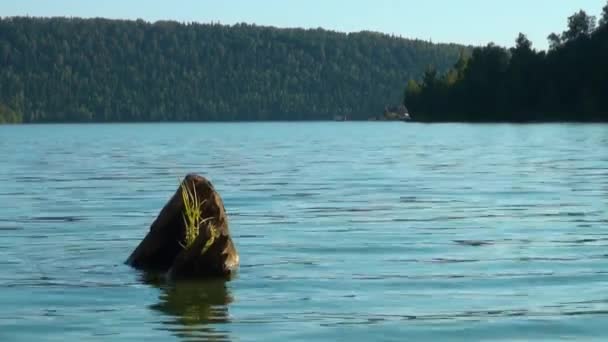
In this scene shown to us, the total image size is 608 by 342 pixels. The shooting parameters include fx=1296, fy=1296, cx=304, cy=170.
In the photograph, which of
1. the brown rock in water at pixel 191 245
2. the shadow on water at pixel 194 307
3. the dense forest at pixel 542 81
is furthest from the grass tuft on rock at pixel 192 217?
the dense forest at pixel 542 81

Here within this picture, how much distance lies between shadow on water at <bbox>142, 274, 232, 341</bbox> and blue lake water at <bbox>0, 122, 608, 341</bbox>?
3 centimetres

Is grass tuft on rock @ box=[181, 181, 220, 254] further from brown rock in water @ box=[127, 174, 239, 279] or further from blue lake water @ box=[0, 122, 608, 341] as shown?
blue lake water @ box=[0, 122, 608, 341]

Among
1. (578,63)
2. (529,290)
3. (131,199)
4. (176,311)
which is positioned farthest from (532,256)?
(578,63)

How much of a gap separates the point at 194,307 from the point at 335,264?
4.34 meters

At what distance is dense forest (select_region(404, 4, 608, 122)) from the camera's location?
6442 inches

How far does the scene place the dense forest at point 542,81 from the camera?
163625 millimetres

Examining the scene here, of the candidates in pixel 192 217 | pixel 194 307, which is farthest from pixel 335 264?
pixel 194 307

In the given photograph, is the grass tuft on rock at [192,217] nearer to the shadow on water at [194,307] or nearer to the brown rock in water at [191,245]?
the brown rock in water at [191,245]

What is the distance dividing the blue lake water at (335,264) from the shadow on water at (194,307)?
0.03 m

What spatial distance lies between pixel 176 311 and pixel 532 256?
692 cm

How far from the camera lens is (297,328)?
576 inches

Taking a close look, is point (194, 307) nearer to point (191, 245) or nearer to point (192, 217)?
point (191, 245)

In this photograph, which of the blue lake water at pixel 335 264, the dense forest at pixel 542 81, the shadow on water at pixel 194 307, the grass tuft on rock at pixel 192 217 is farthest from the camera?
the dense forest at pixel 542 81

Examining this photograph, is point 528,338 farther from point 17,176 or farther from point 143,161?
point 143,161
